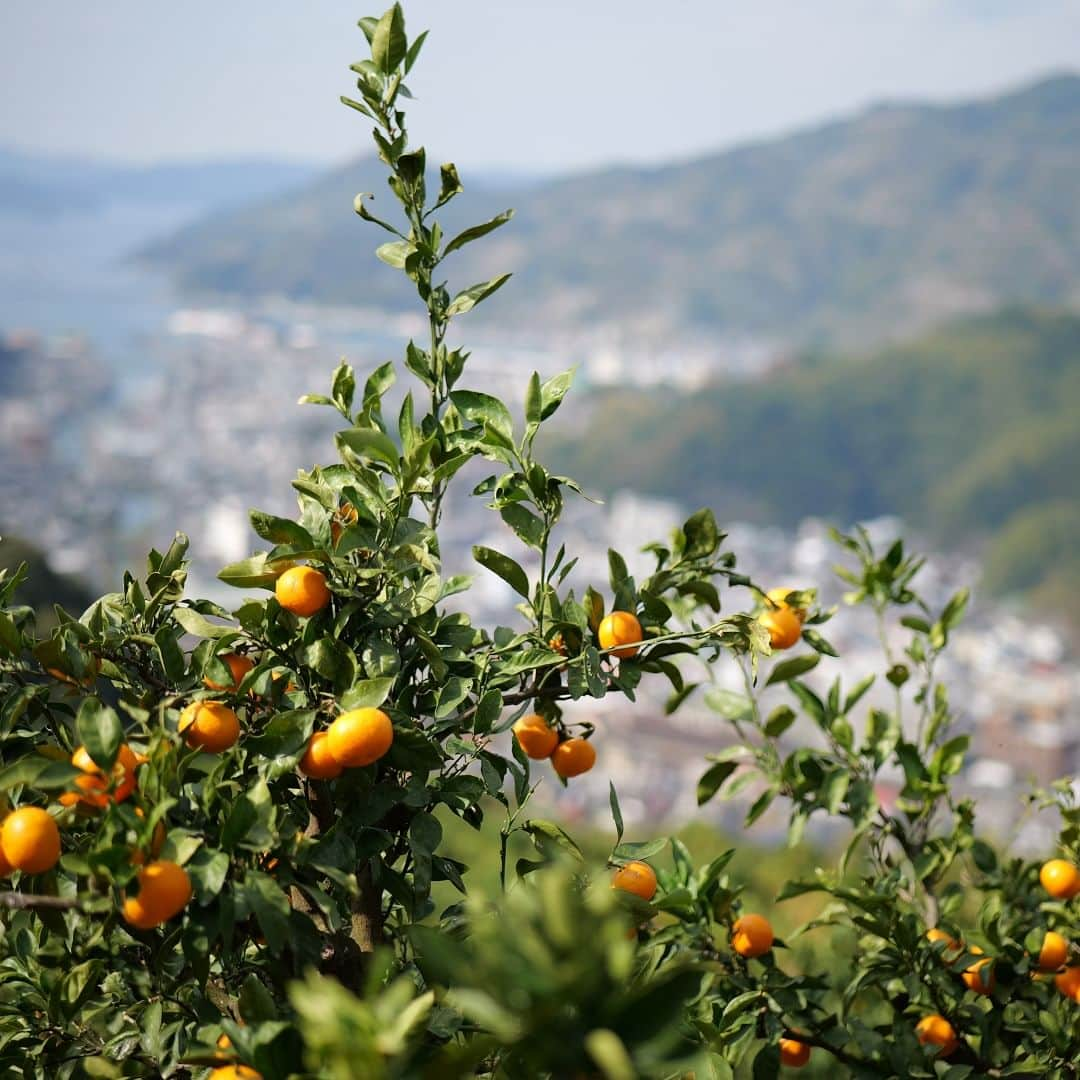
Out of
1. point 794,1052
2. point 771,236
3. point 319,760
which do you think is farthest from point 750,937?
point 771,236

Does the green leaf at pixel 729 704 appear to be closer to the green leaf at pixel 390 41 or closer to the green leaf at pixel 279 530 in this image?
the green leaf at pixel 279 530

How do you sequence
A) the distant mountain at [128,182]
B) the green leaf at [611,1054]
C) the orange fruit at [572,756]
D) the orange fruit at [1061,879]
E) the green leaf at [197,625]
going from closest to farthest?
the green leaf at [611,1054] < the green leaf at [197,625] < the orange fruit at [572,756] < the orange fruit at [1061,879] < the distant mountain at [128,182]

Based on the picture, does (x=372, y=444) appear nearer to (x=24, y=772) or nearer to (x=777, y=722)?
(x=24, y=772)

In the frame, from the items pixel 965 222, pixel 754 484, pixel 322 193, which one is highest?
pixel 322 193

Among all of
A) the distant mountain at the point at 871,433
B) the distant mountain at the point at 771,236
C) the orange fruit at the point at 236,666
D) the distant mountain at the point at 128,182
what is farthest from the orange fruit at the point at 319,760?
the distant mountain at the point at 128,182

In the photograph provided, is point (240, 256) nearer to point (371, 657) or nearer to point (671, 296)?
point (671, 296)

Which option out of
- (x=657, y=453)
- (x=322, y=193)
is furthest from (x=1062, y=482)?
(x=322, y=193)
